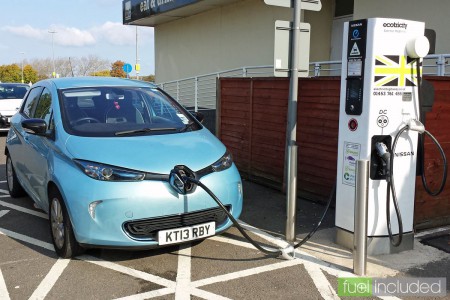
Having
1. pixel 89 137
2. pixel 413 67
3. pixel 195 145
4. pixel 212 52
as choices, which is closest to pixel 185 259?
pixel 195 145

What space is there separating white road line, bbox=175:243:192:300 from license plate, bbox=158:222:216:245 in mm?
304

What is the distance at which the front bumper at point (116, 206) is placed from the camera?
140 inches

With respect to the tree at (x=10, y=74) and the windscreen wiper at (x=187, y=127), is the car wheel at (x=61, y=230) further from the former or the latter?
the tree at (x=10, y=74)

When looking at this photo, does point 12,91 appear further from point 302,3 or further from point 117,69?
point 117,69

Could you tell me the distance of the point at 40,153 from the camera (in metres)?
4.46

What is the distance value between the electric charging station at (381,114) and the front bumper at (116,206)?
1577 millimetres

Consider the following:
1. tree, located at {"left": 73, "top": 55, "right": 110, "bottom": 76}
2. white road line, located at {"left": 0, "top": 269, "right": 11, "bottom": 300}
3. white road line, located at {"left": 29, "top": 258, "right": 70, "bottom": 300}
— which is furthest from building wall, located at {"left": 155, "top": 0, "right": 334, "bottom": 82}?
tree, located at {"left": 73, "top": 55, "right": 110, "bottom": 76}

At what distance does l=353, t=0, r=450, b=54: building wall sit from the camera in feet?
26.1

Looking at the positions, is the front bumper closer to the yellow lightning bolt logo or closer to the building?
the yellow lightning bolt logo

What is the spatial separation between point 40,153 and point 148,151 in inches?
51.3

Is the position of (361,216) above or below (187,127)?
below

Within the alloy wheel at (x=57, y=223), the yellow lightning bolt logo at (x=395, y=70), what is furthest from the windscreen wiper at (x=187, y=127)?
the yellow lightning bolt logo at (x=395, y=70)

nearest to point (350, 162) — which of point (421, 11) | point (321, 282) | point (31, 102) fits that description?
point (321, 282)

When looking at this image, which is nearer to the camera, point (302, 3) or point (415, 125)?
point (415, 125)
